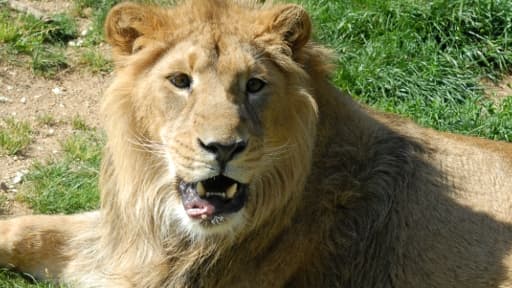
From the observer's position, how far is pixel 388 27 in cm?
732

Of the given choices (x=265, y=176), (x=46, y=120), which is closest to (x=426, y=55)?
(x=46, y=120)

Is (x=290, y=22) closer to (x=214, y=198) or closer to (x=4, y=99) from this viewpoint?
(x=214, y=198)

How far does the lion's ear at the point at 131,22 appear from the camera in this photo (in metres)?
4.17

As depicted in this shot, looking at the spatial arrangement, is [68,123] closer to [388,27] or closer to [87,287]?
[87,287]

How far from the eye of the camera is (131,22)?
4.19m

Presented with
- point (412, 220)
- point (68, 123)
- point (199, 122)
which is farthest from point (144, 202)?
point (68, 123)

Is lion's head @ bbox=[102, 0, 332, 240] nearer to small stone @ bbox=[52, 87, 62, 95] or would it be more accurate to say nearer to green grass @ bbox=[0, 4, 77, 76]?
small stone @ bbox=[52, 87, 62, 95]

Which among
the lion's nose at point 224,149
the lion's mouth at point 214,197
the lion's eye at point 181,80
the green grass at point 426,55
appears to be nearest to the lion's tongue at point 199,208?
the lion's mouth at point 214,197

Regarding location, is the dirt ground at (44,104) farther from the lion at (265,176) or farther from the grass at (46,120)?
the lion at (265,176)

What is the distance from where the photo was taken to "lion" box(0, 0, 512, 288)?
3.99 meters

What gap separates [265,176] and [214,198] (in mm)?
293

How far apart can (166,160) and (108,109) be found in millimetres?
370

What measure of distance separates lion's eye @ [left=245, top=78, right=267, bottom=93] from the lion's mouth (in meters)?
0.39

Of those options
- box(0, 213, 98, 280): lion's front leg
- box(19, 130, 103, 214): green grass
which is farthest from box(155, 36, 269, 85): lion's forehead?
box(19, 130, 103, 214): green grass
